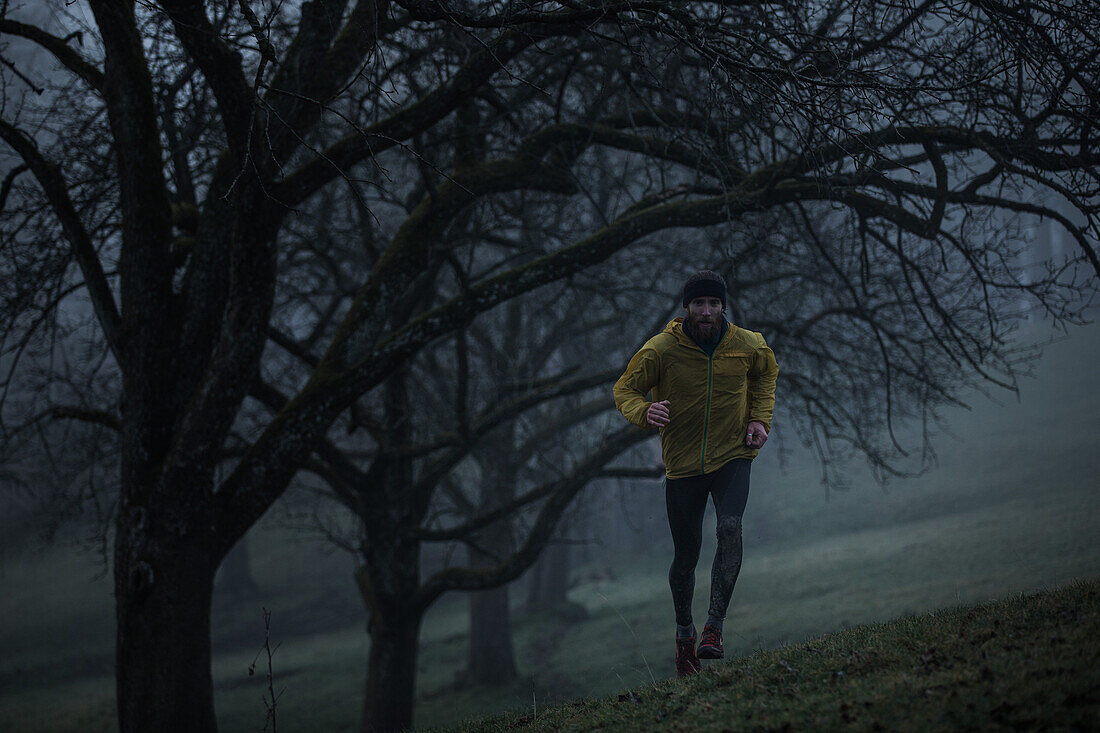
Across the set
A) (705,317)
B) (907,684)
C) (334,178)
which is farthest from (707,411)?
(334,178)

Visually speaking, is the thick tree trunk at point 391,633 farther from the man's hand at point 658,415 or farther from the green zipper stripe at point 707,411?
the man's hand at point 658,415

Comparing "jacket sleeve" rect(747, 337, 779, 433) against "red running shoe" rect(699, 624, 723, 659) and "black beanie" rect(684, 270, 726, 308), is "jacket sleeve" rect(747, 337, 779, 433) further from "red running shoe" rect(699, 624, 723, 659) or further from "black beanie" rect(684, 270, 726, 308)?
"red running shoe" rect(699, 624, 723, 659)

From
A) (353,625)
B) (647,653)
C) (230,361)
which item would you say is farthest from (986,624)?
(353,625)

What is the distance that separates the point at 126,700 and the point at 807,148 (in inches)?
251

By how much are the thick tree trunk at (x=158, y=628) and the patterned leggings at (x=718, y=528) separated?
12.4 feet

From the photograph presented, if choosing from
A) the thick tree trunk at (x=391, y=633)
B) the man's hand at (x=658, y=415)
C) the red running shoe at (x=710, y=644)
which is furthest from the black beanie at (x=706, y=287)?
the thick tree trunk at (x=391, y=633)

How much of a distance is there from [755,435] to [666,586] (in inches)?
688

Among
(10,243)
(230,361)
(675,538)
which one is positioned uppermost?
(10,243)

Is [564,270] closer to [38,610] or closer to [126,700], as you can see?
[126,700]

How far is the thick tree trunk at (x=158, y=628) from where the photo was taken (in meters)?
5.79

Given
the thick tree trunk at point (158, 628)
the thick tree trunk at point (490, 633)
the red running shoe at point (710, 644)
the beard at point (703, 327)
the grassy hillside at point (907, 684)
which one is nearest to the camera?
the grassy hillside at point (907, 684)

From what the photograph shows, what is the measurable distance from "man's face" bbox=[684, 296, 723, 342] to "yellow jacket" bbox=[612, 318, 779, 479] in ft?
0.25

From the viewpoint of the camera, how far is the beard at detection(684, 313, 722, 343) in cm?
455

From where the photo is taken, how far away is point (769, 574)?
19.8 metres
